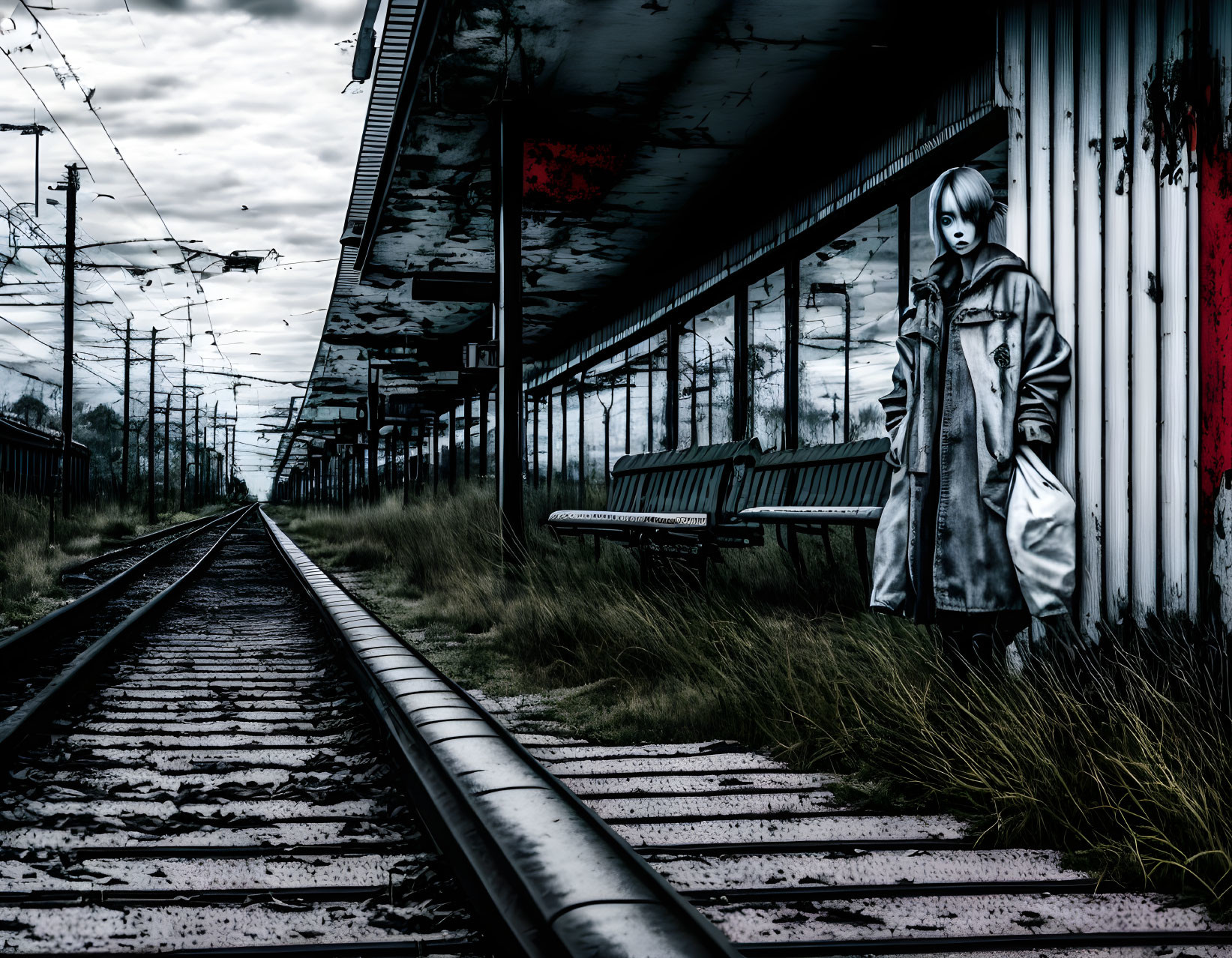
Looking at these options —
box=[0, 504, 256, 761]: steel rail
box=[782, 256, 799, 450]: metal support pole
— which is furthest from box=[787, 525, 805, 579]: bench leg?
box=[0, 504, 256, 761]: steel rail

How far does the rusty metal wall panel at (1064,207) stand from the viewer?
13.5 feet

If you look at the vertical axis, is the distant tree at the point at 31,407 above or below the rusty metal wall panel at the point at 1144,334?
above

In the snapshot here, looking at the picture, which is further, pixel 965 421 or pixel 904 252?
pixel 904 252

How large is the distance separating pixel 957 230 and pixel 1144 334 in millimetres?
757

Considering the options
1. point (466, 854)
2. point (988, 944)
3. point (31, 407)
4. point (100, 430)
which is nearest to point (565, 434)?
→ point (466, 854)

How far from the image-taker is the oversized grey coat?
3.75 meters

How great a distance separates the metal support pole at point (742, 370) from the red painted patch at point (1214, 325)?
856cm

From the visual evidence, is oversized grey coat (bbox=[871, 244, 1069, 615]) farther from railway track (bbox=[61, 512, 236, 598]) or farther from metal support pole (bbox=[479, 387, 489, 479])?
metal support pole (bbox=[479, 387, 489, 479])

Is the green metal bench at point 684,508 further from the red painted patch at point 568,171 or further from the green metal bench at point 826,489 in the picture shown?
the red painted patch at point 568,171

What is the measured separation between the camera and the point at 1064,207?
4184 mm

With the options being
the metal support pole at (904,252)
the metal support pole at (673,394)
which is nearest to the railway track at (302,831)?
the metal support pole at (904,252)

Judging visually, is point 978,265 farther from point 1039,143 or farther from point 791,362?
point 791,362

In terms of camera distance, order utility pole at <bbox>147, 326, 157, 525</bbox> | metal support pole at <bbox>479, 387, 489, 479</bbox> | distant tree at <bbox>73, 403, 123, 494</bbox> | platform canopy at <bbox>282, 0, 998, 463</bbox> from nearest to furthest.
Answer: platform canopy at <bbox>282, 0, 998, 463</bbox>, metal support pole at <bbox>479, 387, 489, 479</bbox>, utility pole at <bbox>147, 326, 157, 525</bbox>, distant tree at <bbox>73, 403, 123, 494</bbox>

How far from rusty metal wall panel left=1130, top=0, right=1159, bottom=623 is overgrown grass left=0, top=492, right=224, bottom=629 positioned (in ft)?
25.7
